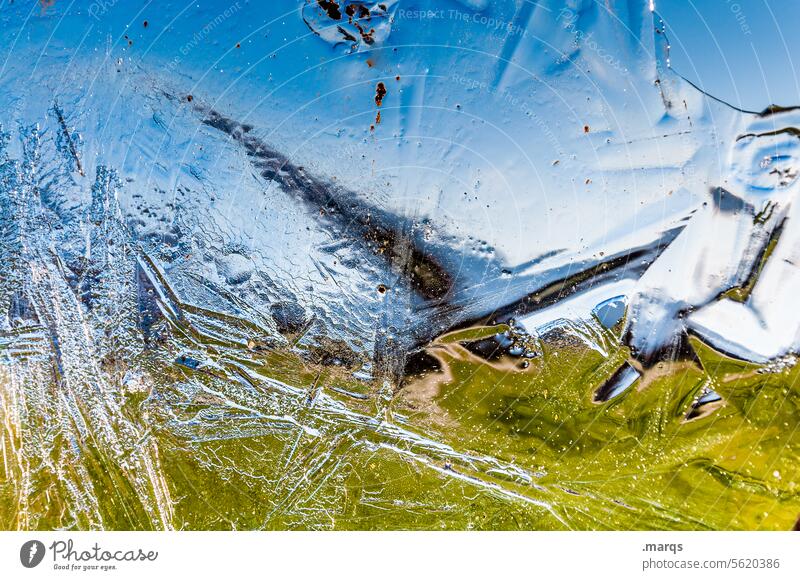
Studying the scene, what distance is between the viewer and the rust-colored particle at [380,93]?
73.1 inches

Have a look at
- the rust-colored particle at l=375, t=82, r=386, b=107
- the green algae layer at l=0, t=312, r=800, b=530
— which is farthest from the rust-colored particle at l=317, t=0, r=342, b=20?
the green algae layer at l=0, t=312, r=800, b=530

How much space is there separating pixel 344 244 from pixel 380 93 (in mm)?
717

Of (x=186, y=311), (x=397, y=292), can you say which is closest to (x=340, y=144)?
(x=397, y=292)

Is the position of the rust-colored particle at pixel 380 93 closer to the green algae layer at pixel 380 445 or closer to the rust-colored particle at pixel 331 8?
the rust-colored particle at pixel 331 8

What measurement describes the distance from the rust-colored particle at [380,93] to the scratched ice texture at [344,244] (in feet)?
0.05

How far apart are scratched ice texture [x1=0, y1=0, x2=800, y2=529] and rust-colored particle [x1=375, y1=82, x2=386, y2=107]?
0.01m

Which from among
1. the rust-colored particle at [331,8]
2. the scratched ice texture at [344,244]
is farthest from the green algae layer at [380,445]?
the rust-colored particle at [331,8]

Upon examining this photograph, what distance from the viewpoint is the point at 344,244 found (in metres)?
1.92

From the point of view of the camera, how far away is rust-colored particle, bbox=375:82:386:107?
1856mm

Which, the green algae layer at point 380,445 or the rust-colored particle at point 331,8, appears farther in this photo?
the green algae layer at point 380,445

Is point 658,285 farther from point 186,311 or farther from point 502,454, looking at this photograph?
point 186,311

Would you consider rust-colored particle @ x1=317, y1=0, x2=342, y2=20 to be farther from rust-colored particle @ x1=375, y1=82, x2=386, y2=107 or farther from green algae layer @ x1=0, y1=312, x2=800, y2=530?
green algae layer @ x1=0, y1=312, x2=800, y2=530
